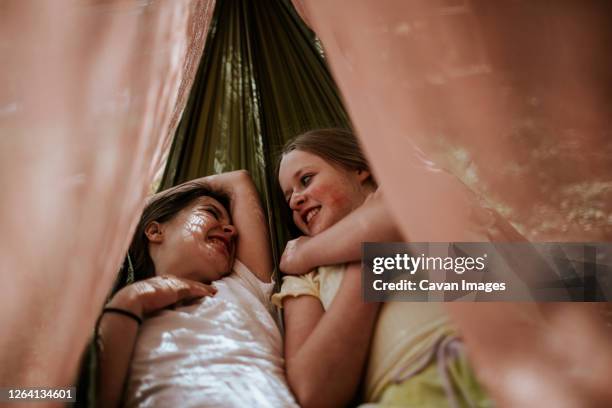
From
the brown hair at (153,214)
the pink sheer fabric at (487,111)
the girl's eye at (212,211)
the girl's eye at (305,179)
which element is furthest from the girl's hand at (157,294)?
the pink sheer fabric at (487,111)

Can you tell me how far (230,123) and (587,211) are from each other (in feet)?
3.49

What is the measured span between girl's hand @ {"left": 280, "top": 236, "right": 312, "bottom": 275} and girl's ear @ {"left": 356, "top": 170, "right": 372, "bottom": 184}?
200mm

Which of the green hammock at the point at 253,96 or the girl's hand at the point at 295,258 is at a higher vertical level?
the green hammock at the point at 253,96

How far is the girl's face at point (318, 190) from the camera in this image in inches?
54.7

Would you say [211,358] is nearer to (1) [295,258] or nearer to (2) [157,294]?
(2) [157,294]

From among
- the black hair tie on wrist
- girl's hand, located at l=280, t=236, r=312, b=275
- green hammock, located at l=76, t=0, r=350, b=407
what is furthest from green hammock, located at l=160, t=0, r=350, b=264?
the black hair tie on wrist

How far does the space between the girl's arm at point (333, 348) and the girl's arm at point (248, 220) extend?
260 millimetres

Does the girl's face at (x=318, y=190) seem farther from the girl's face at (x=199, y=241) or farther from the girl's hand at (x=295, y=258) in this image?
the girl's face at (x=199, y=241)

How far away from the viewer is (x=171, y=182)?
1.70 metres

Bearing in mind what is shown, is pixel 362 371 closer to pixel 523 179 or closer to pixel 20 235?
pixel 523 179

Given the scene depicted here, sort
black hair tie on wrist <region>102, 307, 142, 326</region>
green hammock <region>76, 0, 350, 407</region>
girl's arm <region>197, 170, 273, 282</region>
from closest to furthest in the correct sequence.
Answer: black hair tie on wrist <region>102, 307, 142, 326</region>
girl's arm <region>197, 170, 273, 282</region>
green hammock <region>76, 0, 350, 407</region>

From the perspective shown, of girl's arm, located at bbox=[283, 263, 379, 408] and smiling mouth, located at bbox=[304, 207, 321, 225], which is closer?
girl's arm, located at bbox=[283, 263, 379, 408]

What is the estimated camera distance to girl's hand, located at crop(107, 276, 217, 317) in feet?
3.81

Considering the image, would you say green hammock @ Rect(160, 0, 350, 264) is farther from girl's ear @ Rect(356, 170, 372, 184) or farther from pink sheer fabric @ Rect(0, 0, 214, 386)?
pink sheer fabric @ Rect(0, 0, 214, 386)
